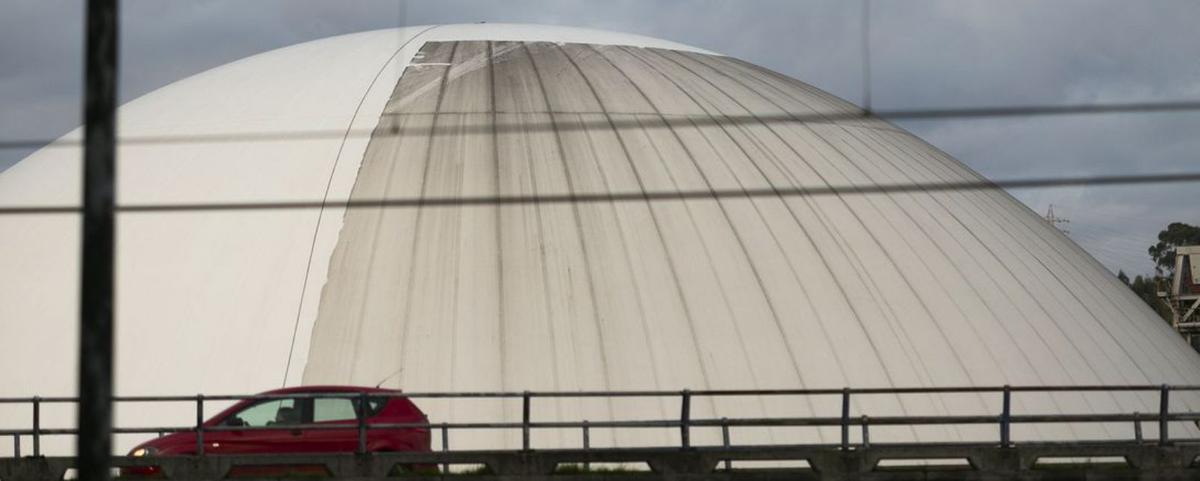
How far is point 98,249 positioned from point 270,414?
11.8m

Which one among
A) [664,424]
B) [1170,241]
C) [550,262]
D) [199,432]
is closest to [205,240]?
[550,262]

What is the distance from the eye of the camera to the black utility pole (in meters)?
9.99

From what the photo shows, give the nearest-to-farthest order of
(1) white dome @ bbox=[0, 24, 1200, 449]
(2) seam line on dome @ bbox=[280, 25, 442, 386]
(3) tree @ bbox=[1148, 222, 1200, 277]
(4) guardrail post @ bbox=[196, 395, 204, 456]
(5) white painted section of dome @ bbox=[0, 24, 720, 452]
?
(4) guardrail post @ bbox=[196, 395, 204, 456], (2) seam line on dome @ bbox=[280, 25, 442, 386], (1) white dome @ bbox=[0, 24, 1200, 449], (5) white painted section of dome @ bbox=[0, 24, 720, 452], (3) tree @ bbox=[1148, 222, 1200, 277]

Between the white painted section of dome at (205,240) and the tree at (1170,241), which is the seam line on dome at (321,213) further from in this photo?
the tree at (1170,241)

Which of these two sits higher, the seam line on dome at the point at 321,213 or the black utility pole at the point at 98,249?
the seam line on dome at the point at 321,213

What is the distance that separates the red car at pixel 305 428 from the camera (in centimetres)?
2092

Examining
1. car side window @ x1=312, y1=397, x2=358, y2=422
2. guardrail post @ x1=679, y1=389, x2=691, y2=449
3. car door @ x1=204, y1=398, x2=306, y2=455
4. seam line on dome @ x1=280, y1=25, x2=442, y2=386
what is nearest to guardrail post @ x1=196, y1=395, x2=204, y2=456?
car door @ x1=204, y1=398, x2=306, y2=455

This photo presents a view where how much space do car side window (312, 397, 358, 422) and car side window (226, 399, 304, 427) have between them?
0.25 m

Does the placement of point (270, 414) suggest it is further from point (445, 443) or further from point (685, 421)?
point (685, 421)

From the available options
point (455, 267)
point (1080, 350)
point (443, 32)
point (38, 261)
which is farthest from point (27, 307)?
point (1080, 350)

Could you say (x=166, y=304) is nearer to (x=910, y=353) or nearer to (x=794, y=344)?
(x=794, y=344)

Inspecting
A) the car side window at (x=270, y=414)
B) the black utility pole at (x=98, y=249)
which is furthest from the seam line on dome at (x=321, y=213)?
the black utility pole at (x=98, y=249)

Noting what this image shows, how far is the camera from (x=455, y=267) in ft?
87.9

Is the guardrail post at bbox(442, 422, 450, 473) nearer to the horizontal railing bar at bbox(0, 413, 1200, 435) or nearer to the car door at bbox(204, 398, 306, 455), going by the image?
the horizontal railing bar at bbox(0, 413, 1200, 435)
